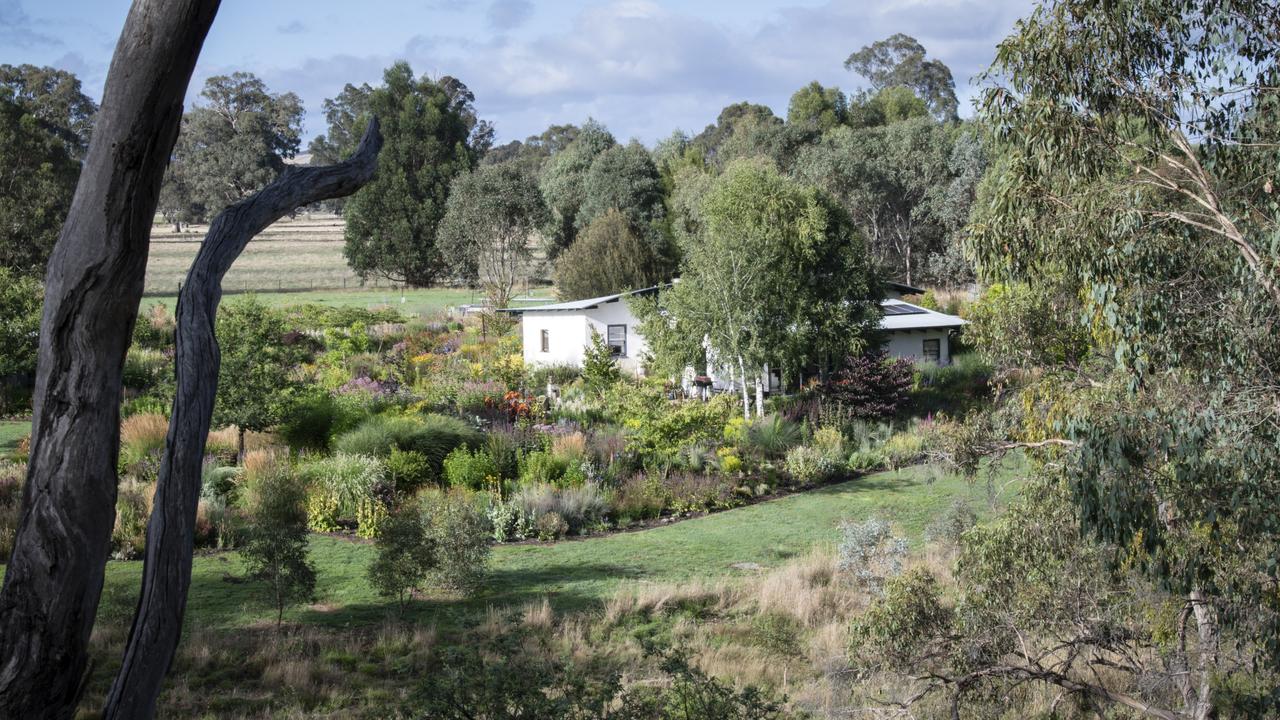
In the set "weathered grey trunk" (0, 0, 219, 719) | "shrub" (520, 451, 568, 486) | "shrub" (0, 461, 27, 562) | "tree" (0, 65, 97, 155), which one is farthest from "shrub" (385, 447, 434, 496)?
"tree" (0, 65, 97, 155)

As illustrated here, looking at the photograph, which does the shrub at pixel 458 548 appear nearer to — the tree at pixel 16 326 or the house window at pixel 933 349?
the tree at pixel 16 326

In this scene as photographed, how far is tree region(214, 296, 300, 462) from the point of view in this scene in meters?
17.7

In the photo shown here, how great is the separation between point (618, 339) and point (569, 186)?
25.7m

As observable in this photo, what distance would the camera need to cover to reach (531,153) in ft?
310

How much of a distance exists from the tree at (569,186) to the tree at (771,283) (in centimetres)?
2837

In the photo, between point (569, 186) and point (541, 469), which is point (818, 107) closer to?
point (569, 186)

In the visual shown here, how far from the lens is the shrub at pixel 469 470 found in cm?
1750

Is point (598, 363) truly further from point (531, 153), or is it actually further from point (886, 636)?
point (531, 153)

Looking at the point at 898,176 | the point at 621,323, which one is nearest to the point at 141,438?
the point at 621,323

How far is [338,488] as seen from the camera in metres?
16.4

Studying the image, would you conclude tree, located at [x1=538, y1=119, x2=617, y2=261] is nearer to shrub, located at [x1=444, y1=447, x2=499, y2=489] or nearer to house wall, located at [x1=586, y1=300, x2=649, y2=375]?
house wall, located at [x1=586, y1=300, x2=649, y2=375]

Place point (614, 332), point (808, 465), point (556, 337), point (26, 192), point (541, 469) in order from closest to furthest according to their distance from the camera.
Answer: point (541, 469), point (808, 465), point (614, 332), point (556, 337), point (26, 192)

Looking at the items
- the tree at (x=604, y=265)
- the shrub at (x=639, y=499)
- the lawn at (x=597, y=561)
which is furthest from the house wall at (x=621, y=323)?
the shrub at (x=639, y=499)

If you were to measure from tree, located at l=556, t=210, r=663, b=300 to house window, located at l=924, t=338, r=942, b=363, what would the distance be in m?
13.1
